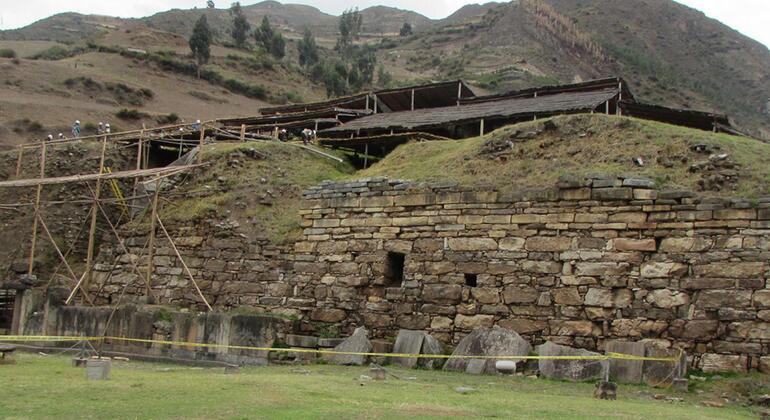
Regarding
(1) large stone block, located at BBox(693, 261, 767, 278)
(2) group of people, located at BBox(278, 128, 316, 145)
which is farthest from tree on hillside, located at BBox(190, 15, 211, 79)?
(1) large stone block, located at BBox(693, 261, 767, 278)

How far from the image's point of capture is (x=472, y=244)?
13.0 metres

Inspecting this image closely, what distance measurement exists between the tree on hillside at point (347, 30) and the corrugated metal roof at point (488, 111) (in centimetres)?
7273

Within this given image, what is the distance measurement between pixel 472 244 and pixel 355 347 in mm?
2630

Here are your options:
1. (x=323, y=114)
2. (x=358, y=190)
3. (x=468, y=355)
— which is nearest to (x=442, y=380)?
(x=468, y=355)

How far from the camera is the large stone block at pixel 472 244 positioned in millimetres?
12773

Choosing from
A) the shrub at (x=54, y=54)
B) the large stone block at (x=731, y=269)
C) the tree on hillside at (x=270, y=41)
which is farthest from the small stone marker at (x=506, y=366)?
the tree on hillside at (x=270, y=41)

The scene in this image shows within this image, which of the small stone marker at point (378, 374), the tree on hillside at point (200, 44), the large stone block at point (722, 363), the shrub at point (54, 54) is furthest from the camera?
the tree on hillside at point (200, 44)

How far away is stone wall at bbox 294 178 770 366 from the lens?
10.8 m

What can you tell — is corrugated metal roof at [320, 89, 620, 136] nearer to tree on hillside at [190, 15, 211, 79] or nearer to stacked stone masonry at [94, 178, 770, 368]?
stacked stone masonry at [94, 178, 770, 368]

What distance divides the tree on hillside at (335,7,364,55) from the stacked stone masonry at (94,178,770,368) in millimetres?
83188

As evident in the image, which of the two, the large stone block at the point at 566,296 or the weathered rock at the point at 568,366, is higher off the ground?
the large stone block at the point at 566,296

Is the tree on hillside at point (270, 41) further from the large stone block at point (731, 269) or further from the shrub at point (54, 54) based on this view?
the large stone block at point (731, 269)

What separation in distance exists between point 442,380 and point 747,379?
13.2 ft

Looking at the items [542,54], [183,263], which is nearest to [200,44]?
[542,54]
